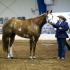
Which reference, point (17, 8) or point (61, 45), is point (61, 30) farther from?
point (17, 8)

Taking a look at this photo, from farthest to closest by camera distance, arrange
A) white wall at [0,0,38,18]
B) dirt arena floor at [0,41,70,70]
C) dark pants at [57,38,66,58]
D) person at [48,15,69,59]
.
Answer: white wall at [0,0,38,18] < dark pants at [57,38,66,58] < person at [48,15,69,59] < dirt arena floor at [0,41,70,70]

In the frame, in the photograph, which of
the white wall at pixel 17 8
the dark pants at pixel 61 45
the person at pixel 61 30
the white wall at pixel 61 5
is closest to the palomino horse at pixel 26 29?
the person at pixel 61 30

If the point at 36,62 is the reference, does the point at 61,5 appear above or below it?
above

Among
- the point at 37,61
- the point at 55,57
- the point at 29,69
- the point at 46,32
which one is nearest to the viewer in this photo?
the point at 29,69

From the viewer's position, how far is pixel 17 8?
984 inches

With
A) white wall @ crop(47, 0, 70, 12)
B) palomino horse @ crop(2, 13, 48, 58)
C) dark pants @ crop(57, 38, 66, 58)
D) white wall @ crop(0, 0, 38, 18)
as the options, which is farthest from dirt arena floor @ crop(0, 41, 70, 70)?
white wall @ crop(0, 0, 38, 18)

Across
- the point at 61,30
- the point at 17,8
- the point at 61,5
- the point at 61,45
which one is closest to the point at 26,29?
the point at 61,30

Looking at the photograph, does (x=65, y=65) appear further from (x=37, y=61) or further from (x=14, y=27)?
(x=14, y=27)

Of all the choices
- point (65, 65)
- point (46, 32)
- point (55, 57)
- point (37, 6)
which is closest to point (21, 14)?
point (37, 6)

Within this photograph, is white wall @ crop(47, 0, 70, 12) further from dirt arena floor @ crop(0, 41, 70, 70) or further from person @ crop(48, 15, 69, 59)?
person @ crop(48, 15, 69, 59)

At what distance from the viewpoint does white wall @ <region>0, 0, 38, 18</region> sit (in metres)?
24.8

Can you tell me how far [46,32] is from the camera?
1975cm

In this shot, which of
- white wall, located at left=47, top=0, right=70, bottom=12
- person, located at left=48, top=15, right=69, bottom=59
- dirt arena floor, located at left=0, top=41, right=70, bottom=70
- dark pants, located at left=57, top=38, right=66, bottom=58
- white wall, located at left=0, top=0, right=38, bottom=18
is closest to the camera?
dirt arena floor, located at left=0, top=41, right=70, bottom=70

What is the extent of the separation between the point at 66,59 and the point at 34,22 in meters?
1.65
